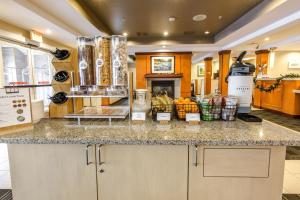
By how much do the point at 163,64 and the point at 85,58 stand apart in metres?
5.44

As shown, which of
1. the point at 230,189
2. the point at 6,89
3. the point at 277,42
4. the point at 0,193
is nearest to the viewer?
the point at 230,189

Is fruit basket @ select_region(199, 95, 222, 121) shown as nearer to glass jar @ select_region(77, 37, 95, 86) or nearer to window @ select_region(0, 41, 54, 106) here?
glass jar @ select_region(77, 37, 95, 86)

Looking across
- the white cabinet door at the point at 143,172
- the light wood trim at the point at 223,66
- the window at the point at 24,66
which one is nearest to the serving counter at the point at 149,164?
the white cabinet door at the point at 143,172

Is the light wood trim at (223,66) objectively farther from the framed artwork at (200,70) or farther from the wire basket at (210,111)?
the framed artwork at (200,70)

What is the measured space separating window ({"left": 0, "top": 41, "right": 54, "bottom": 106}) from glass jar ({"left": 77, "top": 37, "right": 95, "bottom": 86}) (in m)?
2.09

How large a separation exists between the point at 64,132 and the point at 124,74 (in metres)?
0.60

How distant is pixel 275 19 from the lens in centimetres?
343

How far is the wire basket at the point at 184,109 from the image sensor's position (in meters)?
1.40

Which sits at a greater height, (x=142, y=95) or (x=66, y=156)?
(x=142, y=95)

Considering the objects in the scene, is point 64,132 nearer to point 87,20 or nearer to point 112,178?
point 112,178

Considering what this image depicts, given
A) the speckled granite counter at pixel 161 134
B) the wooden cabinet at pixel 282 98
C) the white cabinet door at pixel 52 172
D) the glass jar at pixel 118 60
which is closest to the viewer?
the speckled granite counter at pixel 161 134

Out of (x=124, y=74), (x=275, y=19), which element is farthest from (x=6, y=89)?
(x=275, y=19)

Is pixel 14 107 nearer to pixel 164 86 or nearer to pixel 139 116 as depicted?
pixel 139 116

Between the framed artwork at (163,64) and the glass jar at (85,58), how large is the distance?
211 inches
